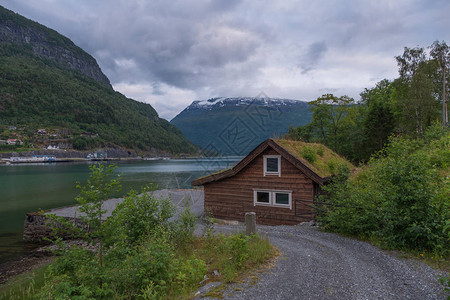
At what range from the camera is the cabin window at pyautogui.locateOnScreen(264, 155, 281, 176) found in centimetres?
1806

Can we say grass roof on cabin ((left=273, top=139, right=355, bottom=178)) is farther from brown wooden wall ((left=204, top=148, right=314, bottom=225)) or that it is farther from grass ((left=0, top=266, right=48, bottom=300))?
grass ((left=0, top=266, right=48, bottom=300))

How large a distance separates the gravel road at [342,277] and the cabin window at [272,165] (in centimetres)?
852

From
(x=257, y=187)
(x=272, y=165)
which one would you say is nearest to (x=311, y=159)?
(x=272, y=165)

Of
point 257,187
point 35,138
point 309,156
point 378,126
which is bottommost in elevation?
point 257,187

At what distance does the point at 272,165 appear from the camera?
60.1ft

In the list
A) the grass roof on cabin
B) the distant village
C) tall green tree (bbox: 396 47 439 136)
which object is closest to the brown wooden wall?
the grass roof on cabin

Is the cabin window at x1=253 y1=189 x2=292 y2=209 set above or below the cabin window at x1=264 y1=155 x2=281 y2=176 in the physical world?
below

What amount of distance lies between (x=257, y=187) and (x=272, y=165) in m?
1.85

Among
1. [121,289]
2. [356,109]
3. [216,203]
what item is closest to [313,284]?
[121,289]

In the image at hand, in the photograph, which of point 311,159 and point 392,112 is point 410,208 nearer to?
point 311,159

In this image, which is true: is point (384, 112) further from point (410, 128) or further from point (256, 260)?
point (256, 260)

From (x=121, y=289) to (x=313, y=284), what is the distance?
4703 millimetres

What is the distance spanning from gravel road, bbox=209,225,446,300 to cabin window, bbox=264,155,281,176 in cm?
852

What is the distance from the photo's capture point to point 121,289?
265 inches
